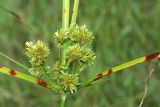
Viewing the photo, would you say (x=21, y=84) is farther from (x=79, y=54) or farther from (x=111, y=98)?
(x=79, y=54)

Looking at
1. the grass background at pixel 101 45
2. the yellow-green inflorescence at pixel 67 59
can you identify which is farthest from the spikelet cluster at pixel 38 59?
the grass background at pixel 101 45

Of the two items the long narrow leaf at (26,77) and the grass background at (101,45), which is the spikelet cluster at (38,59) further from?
the grass background at (101,45)

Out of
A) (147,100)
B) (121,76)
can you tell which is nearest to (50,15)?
(121,76)

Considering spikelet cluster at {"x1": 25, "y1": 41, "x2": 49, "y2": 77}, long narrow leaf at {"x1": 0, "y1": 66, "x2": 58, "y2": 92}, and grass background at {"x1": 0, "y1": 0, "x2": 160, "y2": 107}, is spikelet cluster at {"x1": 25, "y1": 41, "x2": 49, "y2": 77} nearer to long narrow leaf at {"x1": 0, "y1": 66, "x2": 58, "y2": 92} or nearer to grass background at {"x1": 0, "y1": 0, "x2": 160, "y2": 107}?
long narrow leaf at {"x1": 0, "y1": 66, "x2": 58, "y2": 92}

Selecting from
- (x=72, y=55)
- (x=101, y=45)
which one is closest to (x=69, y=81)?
(x=72, y=55)

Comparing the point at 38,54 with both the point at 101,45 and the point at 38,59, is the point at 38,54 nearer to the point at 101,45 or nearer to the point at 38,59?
the point at 38,59

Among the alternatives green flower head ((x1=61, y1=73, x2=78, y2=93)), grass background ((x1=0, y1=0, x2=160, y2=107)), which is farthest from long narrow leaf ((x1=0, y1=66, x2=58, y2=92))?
grass background ((x1=0, y1=0, x2=160, y2=107))
